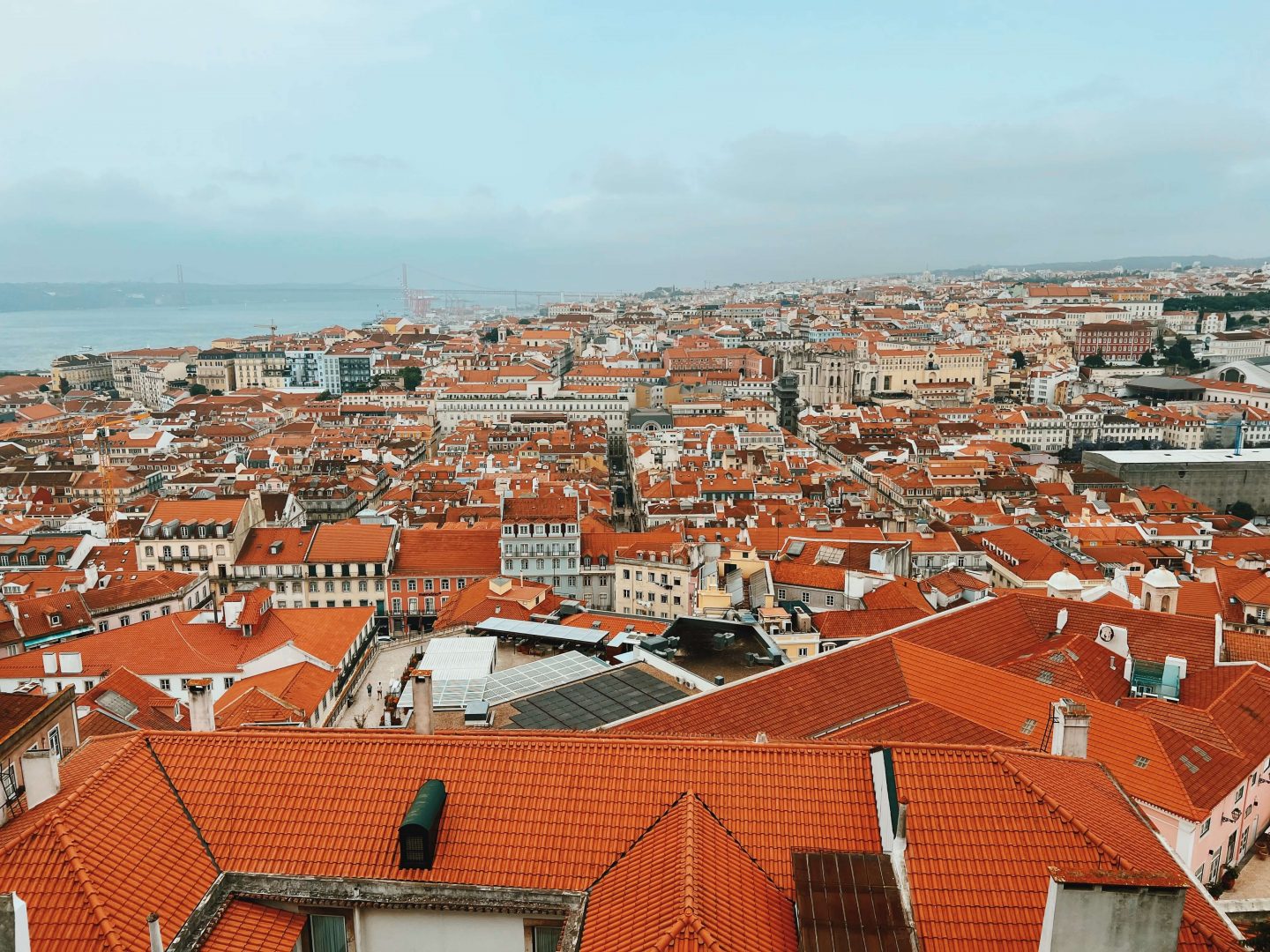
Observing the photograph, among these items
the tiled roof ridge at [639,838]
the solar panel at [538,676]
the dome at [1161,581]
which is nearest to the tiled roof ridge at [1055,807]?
the tiled roof ridge at [639,838]

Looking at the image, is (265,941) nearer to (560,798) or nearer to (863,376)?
(560,798)

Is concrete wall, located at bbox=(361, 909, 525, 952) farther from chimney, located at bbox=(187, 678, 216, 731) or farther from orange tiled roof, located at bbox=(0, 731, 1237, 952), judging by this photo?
chimney, located at bbox=(187, 678, 216, 731)

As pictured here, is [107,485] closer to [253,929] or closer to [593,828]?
[253,929]

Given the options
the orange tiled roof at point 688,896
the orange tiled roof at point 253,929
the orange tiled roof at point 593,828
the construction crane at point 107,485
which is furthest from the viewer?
the construction crane at point 107,485

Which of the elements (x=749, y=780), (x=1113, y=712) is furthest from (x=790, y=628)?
(x=749, y=780)

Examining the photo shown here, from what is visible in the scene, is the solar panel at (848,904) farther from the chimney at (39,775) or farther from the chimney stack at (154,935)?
the chimney at (39,775)

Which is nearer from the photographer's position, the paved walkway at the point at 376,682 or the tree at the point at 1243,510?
the paved walkway at the point at 376,682

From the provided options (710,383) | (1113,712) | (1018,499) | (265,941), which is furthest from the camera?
(710,383)

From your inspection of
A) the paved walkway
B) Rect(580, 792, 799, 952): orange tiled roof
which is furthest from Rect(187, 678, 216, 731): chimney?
the paved walkway
